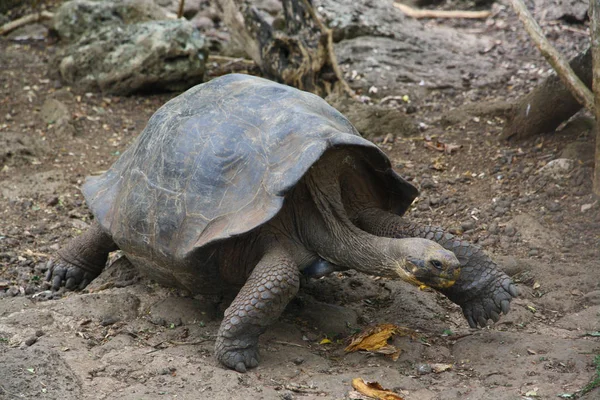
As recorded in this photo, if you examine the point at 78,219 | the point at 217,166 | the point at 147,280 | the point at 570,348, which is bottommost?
the point at 78,219

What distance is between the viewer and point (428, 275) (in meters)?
3.61

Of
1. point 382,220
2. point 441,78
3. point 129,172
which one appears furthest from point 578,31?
point 129,172

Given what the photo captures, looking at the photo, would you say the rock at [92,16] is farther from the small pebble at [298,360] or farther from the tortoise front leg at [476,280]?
the small pebble at [298,360]

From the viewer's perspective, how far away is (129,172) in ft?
14.6

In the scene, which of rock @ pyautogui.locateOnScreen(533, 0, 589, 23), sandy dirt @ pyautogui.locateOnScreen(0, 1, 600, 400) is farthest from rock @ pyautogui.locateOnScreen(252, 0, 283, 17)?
sandy dirt @ pyautogui.locateOnScreen(0, 1, 600, 400)

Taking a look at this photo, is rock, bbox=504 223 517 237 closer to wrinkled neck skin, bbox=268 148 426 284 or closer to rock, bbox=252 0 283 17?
wrinkled neck skin, bbox=268 148 426 284

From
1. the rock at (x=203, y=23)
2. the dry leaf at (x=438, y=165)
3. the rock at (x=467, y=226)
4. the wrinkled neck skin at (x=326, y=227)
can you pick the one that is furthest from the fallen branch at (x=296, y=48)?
the wrinkled neck skin at (x=326, y=227)

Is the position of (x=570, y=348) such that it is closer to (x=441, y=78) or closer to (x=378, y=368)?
(x=378, y=368)

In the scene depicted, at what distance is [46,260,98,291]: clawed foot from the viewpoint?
16.5ft

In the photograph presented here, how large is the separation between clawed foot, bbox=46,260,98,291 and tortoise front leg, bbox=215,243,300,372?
5.33 feet

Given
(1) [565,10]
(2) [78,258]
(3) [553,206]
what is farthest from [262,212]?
(1) [565,10]

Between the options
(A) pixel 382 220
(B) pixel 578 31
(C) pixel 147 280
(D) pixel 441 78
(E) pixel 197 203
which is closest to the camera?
(E) pixel 197 203

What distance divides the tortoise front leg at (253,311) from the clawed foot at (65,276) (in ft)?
5.33

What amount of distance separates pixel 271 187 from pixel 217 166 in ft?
1.21
